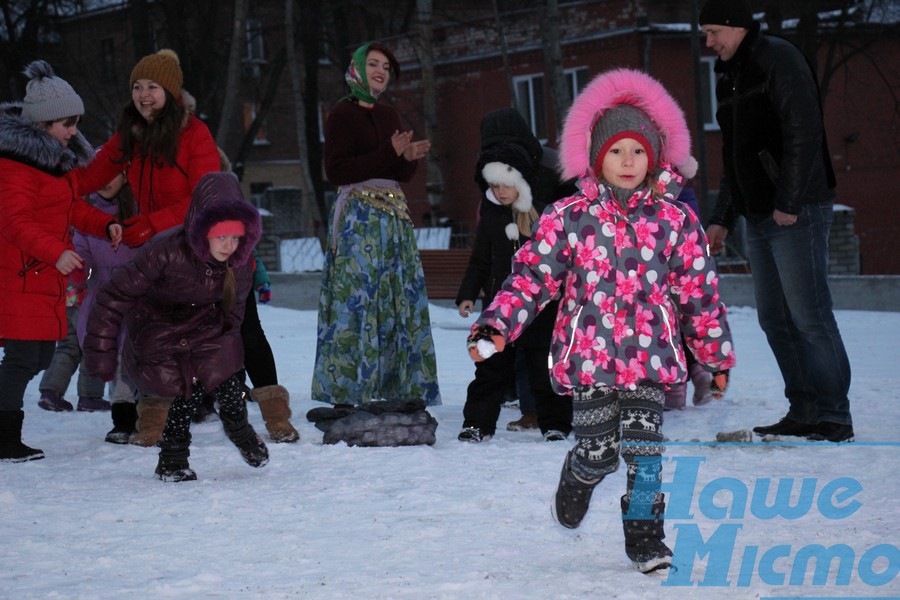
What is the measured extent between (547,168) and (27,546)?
4.02 meters

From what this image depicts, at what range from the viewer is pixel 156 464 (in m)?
6.14

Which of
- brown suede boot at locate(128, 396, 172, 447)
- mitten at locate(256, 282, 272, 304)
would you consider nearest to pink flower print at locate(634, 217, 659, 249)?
brown suede boot at locate(128, 396, 172, 447)

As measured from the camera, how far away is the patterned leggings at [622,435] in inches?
166

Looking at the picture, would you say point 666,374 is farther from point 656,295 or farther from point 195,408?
point 195,408

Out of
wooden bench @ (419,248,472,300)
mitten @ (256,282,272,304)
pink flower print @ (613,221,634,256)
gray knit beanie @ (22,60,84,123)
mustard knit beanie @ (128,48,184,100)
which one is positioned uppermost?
mustard knit beanie @ (128,48,184,100)

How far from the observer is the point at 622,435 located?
169 inches

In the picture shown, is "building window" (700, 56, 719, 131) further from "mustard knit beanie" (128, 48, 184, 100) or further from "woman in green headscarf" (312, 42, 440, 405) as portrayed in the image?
"mustard knit beanie" (128, 48, 184, 100)

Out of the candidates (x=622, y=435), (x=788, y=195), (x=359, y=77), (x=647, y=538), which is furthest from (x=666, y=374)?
(x=359, y=77)

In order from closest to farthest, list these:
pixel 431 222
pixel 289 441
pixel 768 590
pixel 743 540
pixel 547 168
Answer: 1. pixel 768 590
2. pixel 743 540
3. pixel 289 441
4. pixel 547 168
5. pixel 431 222

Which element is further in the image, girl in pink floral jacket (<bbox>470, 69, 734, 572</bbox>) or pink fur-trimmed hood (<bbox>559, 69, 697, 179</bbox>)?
pink fur-trimmed hood (<bbox>559, 69, 697, 179</bbox>)

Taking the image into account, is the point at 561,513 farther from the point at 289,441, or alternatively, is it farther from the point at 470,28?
the point at 470,28

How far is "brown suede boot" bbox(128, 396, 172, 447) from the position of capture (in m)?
6.64

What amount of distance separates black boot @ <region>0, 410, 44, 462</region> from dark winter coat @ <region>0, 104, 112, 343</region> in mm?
424

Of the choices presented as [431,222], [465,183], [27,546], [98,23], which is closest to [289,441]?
[27,546]
